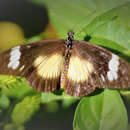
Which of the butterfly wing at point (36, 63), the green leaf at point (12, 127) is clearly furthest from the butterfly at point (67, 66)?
the green leaf at point (12, 127)

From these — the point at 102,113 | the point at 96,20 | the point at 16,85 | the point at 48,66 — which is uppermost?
the point at 96,20

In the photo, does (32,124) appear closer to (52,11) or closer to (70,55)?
(70,55)

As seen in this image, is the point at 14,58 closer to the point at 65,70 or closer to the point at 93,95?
the point at 65,70

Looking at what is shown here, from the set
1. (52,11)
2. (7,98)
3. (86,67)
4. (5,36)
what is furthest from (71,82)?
(5,36)

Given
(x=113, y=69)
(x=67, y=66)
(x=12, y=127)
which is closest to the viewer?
(x=113, y=69)

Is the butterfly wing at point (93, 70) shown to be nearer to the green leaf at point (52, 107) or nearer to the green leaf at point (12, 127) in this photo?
the green leaf at point (52, 107)

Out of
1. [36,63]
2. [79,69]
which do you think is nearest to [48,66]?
[36,63]

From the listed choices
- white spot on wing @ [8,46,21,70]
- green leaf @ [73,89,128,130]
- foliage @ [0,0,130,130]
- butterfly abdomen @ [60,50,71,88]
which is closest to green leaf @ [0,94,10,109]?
foliage @ [0,0,130,130]

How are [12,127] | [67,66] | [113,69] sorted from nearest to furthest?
[113,69]
[67,66]
[12,127]
